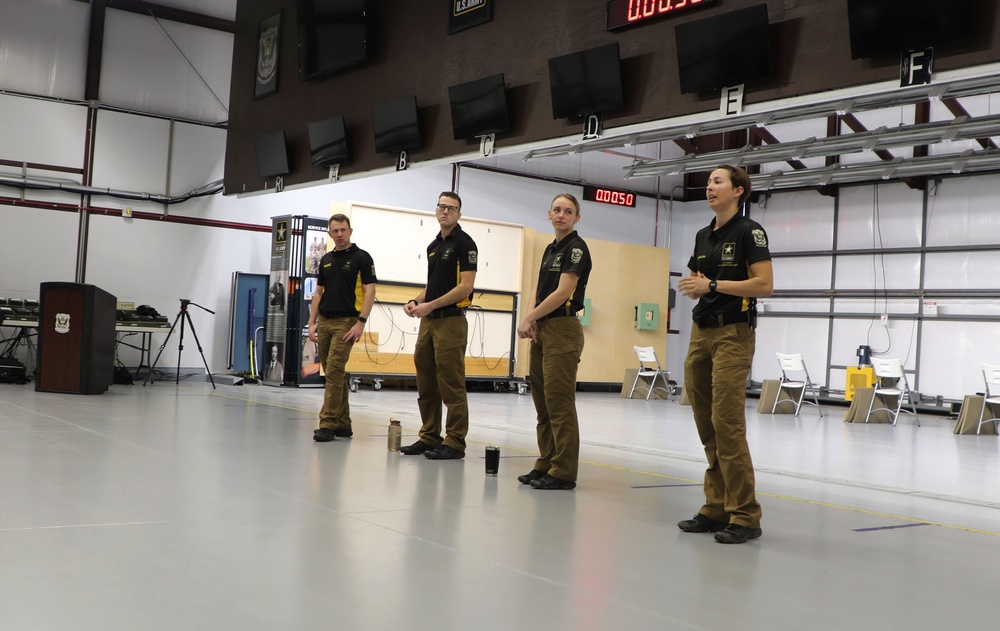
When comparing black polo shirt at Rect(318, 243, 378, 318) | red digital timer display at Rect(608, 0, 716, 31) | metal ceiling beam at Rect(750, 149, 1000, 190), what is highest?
metal ceiling beam at Rect(750, 149, 1000, 190)

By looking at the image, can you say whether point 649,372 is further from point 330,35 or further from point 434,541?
point 434,541

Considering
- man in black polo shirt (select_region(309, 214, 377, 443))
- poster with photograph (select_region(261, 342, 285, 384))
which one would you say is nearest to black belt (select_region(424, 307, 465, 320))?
man in black polo shirt (select_region(309, 214, 377, 443))

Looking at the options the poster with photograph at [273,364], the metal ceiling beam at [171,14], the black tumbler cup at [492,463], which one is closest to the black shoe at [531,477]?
the black tumbler cup at [492,463]

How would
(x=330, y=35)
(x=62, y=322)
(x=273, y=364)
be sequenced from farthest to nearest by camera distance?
1. (x=273, y=364)
2. (x=62, y=322)
3. (x=330, y=35)

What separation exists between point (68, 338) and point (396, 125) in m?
4.62

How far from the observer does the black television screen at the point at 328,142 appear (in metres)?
8.45

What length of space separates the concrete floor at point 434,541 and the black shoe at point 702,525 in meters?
0.08

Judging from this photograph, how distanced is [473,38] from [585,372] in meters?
10.3

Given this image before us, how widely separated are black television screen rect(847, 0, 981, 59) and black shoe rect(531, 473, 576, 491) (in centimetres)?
285

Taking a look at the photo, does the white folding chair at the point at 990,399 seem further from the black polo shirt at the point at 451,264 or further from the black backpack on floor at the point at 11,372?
the black backpack on floor at the point at 11,372

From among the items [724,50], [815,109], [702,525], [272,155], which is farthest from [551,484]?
[815,109]

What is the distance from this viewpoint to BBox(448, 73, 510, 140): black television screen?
6.75 metres

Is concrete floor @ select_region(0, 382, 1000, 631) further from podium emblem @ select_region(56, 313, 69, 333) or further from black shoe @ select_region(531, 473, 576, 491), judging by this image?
podium emblem @ select_region(56, 313, 69, 333)

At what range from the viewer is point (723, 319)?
377cm
